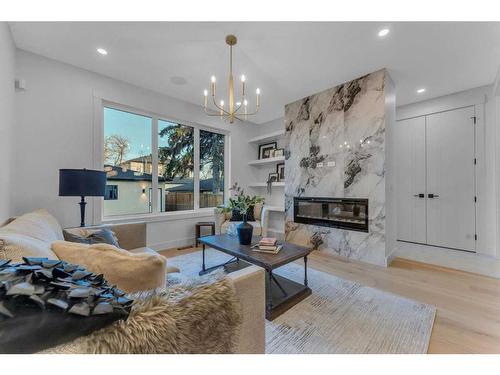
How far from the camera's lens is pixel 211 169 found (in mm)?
4562

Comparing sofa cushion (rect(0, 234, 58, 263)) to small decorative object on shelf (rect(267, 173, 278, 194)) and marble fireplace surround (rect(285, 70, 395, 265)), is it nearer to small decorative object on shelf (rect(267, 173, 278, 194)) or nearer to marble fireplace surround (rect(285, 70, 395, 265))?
marble fireplace surround (rect(285, 70, 395, 265))

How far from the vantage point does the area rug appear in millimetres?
1433

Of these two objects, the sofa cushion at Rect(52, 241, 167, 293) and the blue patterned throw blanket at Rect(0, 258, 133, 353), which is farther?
the sofa cushion at Rect(52, 241, 167, 293)

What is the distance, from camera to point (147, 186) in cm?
367

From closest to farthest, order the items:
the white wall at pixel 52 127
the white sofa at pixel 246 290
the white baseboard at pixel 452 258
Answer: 1. the white sofa at pixel 246 290
2. the white wall at pixel 52 127
3. the white baseboard at pixel 452 258

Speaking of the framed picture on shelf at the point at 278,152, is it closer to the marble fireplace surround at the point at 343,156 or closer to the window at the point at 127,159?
the marble fireplace surround at the point at 343,156

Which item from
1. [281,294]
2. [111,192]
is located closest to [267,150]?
[111,192]

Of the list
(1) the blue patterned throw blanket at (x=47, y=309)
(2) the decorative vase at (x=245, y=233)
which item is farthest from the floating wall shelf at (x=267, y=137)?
(1) the blue patterned throw blanket at (x=47, y=309)

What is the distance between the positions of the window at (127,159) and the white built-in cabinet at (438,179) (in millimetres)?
4758

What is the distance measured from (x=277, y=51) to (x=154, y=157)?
8.46ft

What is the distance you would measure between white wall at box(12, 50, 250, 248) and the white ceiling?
174 millimetres

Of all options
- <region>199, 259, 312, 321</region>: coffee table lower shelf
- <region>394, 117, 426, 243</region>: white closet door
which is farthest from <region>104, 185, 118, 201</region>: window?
<region>394, 117, 426, 243</region>: white closet door

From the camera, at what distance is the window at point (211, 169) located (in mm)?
4406
